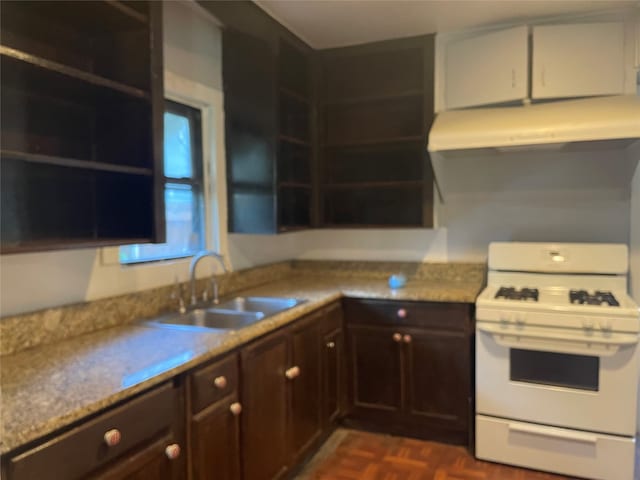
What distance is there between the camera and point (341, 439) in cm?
288

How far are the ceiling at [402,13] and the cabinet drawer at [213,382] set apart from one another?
1.78m

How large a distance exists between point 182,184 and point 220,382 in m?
1.25

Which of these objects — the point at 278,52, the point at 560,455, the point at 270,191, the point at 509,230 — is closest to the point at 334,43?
the point at 278,52

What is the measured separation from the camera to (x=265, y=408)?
2.10m

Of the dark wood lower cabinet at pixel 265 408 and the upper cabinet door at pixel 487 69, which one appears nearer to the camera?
the dark wood lower cabinet at pixel 265 408

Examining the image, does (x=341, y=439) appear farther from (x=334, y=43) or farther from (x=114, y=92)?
(x=334, y=43)

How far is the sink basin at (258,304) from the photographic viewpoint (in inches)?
102

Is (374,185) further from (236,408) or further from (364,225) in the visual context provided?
(236,408)

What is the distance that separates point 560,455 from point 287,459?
134cm

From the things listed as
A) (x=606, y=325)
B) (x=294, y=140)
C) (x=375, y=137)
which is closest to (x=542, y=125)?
(x=606, y=325)

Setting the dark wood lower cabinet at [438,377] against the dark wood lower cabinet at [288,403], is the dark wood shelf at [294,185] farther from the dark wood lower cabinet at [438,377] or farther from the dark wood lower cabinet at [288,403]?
the dark wood lower cabinet at [438,377]

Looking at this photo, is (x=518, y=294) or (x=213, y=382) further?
(x=518, y=294)

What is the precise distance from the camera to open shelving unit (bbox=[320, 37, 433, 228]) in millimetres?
3160

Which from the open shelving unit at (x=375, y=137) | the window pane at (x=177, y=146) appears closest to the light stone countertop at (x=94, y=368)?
the window pane at (x=177, y=146)
